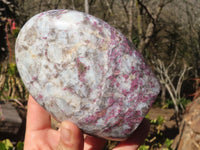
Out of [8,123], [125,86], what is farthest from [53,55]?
[8,123]

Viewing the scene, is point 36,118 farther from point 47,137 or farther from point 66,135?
point 66,135

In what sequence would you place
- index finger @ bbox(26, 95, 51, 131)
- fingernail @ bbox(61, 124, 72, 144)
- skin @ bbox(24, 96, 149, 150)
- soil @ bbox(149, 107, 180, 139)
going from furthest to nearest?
soil @ bbox(149, 107, 180, 139) → index finger @ bbox(26, 95, 51, 131) → skin @ bbox(24, 96, 149, 150) → fingernail @ bbox(61, 124, 72, 144)

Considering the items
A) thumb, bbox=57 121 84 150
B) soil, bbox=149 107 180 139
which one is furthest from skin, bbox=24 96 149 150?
soil, bbox=149 107 180 139

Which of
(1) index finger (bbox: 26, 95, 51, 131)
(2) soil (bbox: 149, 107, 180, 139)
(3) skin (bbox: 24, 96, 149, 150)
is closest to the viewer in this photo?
(3) skin (bbox: 24, 96, 149, 150)

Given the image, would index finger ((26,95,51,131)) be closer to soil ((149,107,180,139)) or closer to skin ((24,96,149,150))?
skin ((24,96,149,150))

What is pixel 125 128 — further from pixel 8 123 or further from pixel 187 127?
pixel 8 123

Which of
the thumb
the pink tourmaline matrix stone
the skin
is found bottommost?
the skin

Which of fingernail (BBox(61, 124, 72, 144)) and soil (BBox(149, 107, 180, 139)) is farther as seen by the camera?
soil (BBox(149, 107, 180, 139))
